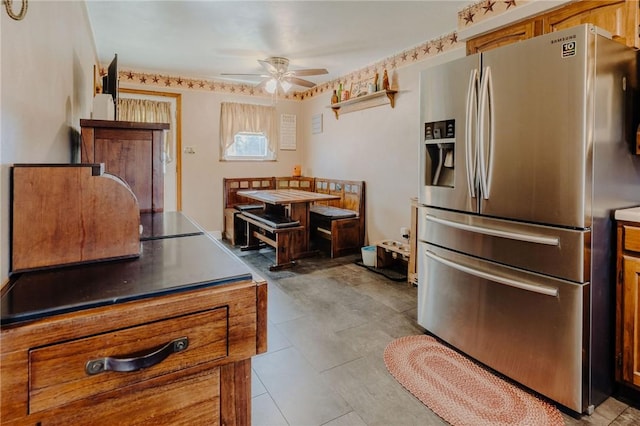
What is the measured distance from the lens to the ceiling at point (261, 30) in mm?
2939

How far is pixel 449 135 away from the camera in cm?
220

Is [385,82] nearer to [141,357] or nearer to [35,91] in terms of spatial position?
[35,91]

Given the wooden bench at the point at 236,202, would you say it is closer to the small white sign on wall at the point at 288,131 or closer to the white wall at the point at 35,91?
the small white sign on wall at the point at 288,131

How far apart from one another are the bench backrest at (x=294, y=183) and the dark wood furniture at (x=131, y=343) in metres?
5.18

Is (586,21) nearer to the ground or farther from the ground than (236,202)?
farther from the ground

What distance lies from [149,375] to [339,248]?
3.93 meters

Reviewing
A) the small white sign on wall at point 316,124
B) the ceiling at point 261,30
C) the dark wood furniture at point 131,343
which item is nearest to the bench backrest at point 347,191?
the small white sign on wall at point 316,124

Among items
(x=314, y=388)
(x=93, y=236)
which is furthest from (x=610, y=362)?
(x=93, y=236)

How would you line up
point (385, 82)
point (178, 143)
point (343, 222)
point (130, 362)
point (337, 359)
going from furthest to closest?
point (178, 143) < point (343, 222) < point (385, 82) < point (337, 359) < point (130, 362)

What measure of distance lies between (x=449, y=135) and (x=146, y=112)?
4.47 m

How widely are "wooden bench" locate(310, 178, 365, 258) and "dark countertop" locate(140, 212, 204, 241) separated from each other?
9.16ft

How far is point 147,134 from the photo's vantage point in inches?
75.5

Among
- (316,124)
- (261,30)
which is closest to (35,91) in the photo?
(261,30)

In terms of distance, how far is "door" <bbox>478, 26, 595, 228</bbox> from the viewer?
157 centimetres
